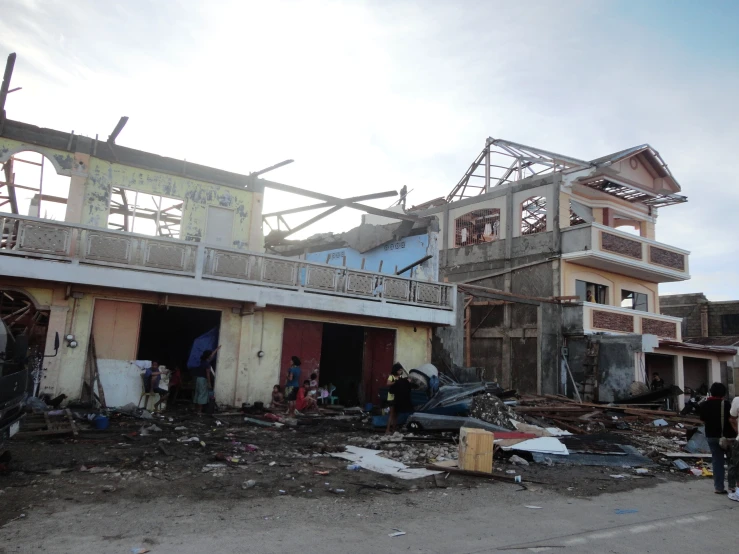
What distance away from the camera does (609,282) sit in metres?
23.0

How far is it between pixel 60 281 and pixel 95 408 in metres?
2.89

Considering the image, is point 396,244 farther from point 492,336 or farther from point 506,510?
point 506,510

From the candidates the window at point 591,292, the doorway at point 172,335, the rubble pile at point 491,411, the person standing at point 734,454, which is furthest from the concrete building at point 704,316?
the person standing at point 734,454

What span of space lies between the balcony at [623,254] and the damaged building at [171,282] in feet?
20.8

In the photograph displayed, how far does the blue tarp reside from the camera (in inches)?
543

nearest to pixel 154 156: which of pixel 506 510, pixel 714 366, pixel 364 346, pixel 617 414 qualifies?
pixel 364 346

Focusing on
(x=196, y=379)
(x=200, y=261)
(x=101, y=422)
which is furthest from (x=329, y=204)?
(x=101, y=422)

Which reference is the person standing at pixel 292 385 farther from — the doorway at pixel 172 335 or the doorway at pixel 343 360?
the doorway at pixel 172 335

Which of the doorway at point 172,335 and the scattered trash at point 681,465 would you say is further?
the doorway at point 172,335

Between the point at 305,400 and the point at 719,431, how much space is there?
9998mm

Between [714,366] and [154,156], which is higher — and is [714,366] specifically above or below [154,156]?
below

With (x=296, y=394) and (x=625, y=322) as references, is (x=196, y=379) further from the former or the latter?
(x=625, y=322)

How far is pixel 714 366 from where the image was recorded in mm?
25250

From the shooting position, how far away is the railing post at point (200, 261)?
43.6 feet
